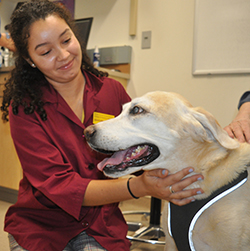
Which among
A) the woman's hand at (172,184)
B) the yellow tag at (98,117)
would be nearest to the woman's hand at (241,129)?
the woman's hand at (172,184)

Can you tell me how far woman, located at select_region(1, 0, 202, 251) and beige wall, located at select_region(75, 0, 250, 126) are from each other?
1407mm

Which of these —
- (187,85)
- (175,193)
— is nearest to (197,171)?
(175,193)

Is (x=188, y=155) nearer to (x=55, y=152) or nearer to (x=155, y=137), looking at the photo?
(x=155, y=137)

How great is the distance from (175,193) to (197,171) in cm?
11

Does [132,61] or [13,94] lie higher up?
[132,61]

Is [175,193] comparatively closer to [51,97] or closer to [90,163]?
[90,163]

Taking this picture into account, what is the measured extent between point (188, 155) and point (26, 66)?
913 mm

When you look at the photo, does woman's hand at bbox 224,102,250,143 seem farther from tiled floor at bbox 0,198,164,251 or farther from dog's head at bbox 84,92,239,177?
tiled floor at bbox 0,198,164,251

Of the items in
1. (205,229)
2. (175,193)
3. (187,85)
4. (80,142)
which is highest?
(187,85)

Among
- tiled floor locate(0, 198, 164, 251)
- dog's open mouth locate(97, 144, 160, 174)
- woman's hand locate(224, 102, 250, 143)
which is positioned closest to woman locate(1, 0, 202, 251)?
dog's open mouth locate(97, 144, 160, 174)

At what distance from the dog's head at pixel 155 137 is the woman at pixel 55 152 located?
13cm

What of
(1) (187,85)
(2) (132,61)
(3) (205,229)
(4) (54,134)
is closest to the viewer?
(3) (205,229)

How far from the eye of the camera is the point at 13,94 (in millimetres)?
1312

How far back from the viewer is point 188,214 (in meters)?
1.01
